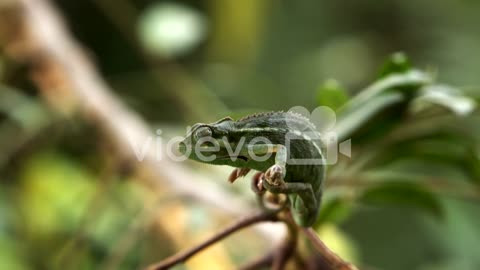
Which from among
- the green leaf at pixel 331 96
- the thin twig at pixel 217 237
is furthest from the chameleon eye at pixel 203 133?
the green leaf at pixel 331 96

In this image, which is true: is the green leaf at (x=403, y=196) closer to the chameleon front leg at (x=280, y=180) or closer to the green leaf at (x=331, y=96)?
the green leaf at (x=331, y=96)

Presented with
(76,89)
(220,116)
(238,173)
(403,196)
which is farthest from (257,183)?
(76,89)

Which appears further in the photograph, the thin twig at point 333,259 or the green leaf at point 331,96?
the green leaf at point 331,96

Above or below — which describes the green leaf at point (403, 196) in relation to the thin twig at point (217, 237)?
above

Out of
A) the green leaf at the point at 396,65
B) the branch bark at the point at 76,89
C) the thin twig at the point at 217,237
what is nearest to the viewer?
the thin twig at the point at 217,237

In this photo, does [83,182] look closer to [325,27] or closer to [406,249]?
[406,249]

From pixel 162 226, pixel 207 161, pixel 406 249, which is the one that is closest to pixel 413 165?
pixel 406 249
